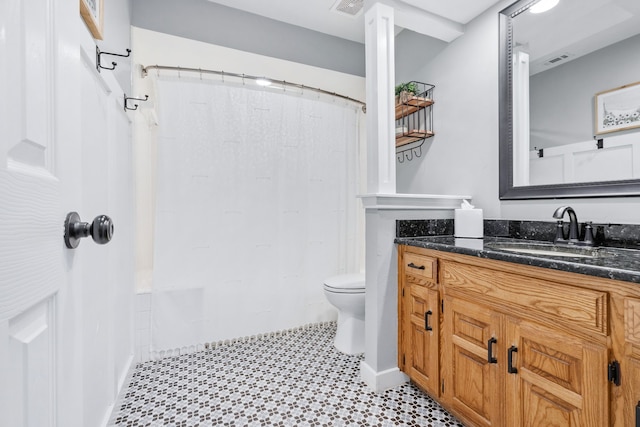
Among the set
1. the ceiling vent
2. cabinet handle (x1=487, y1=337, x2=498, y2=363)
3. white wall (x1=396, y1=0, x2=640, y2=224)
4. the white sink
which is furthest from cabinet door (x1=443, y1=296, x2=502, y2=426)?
the ceiling vent

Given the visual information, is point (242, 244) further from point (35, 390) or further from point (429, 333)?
point (35, 390)

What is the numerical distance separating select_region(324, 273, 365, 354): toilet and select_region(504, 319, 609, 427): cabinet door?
1045mm

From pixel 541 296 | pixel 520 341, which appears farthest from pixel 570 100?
pixel 520 341

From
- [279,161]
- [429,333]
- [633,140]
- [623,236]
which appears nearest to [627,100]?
[633,140]

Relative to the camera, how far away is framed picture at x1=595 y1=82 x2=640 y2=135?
1275 millimetres

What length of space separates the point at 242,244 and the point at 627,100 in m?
2.25

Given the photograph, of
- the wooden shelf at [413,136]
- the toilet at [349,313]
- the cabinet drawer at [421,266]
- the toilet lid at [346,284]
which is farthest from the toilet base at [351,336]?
the wooden shelf at [413,136]

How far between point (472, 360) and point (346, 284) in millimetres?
996

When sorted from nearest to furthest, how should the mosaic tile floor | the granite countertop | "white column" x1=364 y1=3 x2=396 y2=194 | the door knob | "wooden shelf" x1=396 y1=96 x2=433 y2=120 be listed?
the door knob, the granite countertop, the mosaic tile floor, "white column" x1=364 y1=3 x2=396 y2=194, "wooden shelf" x1=396 y1=96 x2=433 y2=120

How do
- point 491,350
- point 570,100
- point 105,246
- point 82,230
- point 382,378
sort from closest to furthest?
1. point 82,230
2. point 491,350
3. point 105,246
4. point 570,100
5. point 382,378

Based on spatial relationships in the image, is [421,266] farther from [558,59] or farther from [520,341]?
[558,59]

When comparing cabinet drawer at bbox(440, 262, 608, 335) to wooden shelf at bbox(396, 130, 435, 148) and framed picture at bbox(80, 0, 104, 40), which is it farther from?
framed picture at bbox(80, 0, 104, 40)

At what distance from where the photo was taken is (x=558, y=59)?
152cm

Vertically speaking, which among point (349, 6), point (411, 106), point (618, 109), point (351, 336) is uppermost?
point (349, 6)
